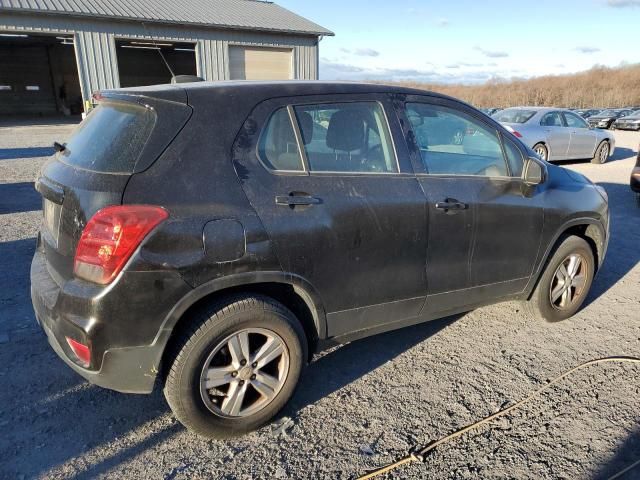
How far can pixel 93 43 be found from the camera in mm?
18062

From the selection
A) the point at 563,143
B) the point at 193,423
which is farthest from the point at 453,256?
the point at 563,143

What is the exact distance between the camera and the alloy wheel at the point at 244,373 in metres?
2.46

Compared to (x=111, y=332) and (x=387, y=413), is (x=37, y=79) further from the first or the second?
(x=387, y=413)

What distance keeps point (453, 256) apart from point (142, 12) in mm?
19858

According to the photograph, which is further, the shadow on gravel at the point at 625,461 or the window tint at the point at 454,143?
the window tint at the point at 454,143

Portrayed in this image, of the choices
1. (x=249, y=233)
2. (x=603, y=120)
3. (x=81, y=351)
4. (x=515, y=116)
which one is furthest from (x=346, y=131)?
(x=603, y=120)

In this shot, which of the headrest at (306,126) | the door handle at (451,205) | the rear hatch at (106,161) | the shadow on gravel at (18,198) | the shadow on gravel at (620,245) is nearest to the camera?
the rear hatch at (106,161)

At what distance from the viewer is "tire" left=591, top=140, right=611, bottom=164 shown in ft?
45.0

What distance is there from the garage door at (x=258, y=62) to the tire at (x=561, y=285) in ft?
60.6

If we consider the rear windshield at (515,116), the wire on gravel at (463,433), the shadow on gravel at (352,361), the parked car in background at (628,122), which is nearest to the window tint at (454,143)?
the shadow on gravel at (352,361)

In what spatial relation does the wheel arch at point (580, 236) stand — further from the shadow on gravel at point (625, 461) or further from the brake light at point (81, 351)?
the brake light at point (81, 351)

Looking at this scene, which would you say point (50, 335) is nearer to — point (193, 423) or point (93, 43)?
point (193, 423)

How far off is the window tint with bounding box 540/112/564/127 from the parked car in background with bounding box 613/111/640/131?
19.6 meters

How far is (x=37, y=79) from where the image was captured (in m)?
34.4
